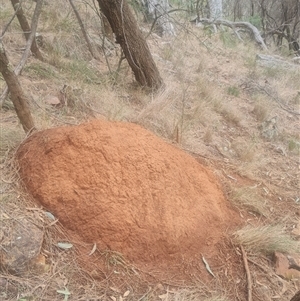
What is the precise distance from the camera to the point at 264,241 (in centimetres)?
270

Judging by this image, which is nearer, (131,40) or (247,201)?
(247,201)

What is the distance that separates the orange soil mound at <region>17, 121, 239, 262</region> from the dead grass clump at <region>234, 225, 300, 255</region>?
0.13m

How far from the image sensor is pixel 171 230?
8.12 ft

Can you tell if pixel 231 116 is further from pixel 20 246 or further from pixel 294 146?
pixel 20 246

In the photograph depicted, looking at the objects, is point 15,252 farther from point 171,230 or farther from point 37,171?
point 171,230

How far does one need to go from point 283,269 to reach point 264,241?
0.66 feet

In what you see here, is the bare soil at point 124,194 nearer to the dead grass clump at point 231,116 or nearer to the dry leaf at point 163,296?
the dry leaf at point 163,296

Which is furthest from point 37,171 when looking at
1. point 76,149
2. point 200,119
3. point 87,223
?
point 200,119

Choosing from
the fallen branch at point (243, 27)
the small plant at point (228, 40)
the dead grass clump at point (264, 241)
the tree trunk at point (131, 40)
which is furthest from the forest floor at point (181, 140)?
the fallen branch at point (243, 27)

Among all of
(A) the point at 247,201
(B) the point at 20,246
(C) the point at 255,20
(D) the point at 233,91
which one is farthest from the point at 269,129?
(C) the point at 255,20

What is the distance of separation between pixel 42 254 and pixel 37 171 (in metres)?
0.56

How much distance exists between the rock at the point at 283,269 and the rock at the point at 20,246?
4.83 feet

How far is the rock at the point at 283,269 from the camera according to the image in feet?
8.54

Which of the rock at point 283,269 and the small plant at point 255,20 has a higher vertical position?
the rock at point 283,269
